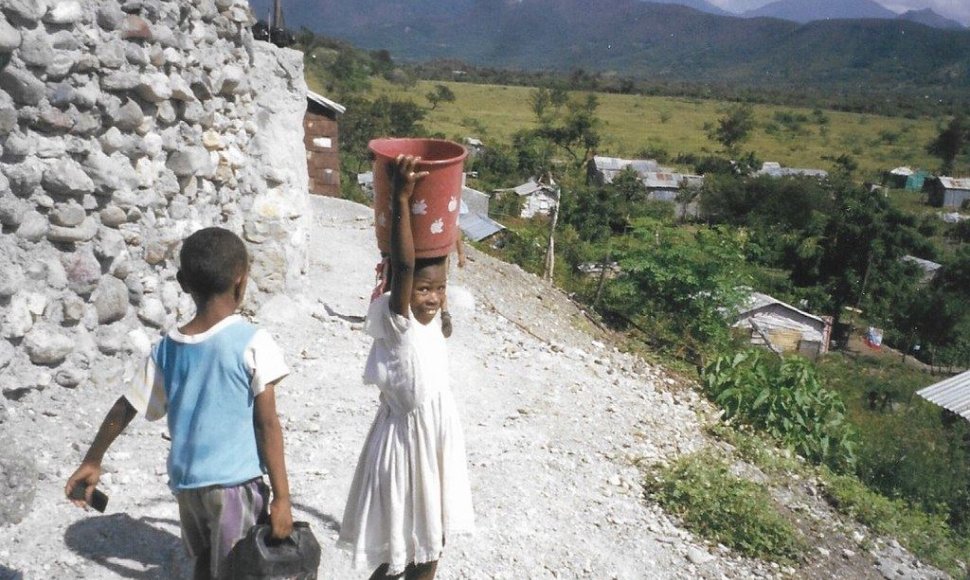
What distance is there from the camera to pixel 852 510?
6195mm

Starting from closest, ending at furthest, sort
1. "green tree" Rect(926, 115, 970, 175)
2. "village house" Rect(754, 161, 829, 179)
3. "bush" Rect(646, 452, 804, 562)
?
"bush" Rect(646, 452, 804, 562), "village house" Rect(754, 161, 829, 179), "green tree" Rect(926, 115, 970, 175)

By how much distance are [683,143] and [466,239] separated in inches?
2040

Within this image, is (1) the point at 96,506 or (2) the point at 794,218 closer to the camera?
(1) the point at 96,506

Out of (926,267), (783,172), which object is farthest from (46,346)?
(783,172)

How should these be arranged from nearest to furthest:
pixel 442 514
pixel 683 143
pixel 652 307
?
1. pixel 442 514
2. pixel 652 307
3. pixel 683 143

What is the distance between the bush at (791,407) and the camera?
24.3ft

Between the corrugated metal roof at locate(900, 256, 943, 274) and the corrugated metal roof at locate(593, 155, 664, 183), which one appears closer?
the corrugated metal roof at locate(900, 256, 943, 274)

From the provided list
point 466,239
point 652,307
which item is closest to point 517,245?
point 466,239

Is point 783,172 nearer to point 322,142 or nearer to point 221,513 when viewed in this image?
point 322,142

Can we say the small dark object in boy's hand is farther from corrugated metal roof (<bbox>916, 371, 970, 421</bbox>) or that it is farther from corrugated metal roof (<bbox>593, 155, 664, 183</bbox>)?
corrugated metal roof (<bbox>593, 155, 664, 183</bbox>)

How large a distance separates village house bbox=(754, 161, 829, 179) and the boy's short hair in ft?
153

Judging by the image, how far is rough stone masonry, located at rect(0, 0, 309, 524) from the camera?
3379 mm

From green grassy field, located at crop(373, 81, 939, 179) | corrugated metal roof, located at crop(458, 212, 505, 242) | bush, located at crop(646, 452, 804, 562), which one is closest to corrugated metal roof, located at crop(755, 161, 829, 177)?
green grassy field, located at crop(373, 81, 939, 179)

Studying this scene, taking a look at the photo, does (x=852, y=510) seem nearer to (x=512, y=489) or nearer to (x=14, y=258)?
(x=512, y=489)
